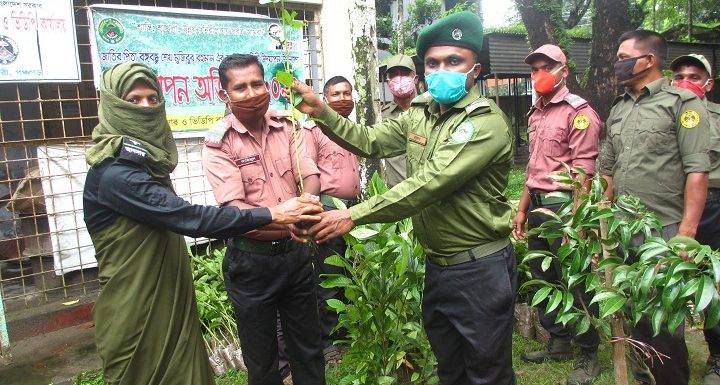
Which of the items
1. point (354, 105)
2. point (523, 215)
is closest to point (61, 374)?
point (354, 105)

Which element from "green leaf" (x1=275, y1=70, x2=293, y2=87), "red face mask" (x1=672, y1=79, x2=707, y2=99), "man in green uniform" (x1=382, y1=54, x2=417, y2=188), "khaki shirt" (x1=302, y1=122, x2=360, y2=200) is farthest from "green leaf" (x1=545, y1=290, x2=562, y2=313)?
"man in green uniform" (x1=382, y1=54, x2=417, y2=188)

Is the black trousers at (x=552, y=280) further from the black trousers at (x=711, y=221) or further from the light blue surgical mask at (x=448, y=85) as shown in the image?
the light blue surgical mask at (x=448, y=85)

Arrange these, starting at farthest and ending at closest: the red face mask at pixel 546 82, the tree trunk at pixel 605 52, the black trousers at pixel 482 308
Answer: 1. the tree trunk at pixel 605 52
2. the red face mask at pixel 546 82
3. the black trousers at pixel 482 308

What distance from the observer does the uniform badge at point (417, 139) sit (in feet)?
8.38

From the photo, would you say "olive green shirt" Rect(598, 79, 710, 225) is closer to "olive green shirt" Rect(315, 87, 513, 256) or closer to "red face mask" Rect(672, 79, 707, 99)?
"red face mask" Rect(672, 79, 707, 99)

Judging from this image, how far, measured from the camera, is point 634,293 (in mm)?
1873

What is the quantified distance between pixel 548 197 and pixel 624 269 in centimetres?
163

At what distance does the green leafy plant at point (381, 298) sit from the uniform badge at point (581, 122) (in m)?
1.34

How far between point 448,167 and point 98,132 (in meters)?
1.49

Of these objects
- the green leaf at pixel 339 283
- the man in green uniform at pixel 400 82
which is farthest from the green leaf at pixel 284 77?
the man in green uniform at pixel 400 82

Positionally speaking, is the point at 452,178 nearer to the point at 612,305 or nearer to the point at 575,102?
the point at 612,305

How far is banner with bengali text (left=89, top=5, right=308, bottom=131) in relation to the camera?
170 inches

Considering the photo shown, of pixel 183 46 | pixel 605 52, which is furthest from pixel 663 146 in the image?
pixel 605 52

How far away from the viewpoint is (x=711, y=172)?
3.65 metres
